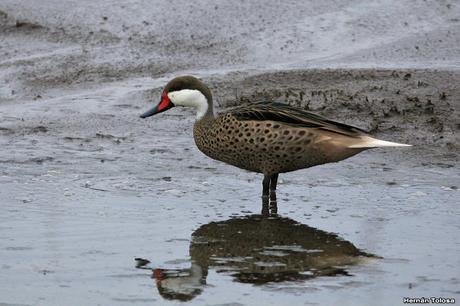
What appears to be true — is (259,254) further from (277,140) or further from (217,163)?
(217,163)

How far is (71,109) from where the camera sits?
10.4 metres

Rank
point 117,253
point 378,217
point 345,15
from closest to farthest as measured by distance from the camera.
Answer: point 117,253
point 378,217
point 345,15

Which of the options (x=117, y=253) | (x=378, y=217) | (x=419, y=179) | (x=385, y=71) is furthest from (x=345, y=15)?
(x=117, y=253)

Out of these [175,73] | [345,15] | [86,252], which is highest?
[345,15]

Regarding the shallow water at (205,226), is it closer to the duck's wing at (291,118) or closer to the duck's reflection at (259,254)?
the duck's reflection at (259,254)

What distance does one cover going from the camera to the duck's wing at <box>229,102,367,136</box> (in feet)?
24.6

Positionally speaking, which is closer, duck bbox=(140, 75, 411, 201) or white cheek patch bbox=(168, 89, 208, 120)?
duck bbox=(140, 75, 411, 201)

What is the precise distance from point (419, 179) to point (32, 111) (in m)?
3.96

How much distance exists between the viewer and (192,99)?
27.0 ft

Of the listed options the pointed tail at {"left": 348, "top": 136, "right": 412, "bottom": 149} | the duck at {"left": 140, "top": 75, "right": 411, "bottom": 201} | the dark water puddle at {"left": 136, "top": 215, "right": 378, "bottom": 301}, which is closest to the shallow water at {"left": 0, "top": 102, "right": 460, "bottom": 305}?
the dark water puddle at {"left": 136, "top": 215, "right": 378, "bottom": 301}

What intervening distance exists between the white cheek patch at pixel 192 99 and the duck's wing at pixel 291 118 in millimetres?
496

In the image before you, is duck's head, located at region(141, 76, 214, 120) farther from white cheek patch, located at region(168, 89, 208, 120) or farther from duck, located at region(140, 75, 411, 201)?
duck, located at region(140, 75, 411, 201)

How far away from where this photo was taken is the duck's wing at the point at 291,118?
24.6 feet

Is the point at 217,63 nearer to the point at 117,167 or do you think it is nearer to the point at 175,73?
the point at 175,73
